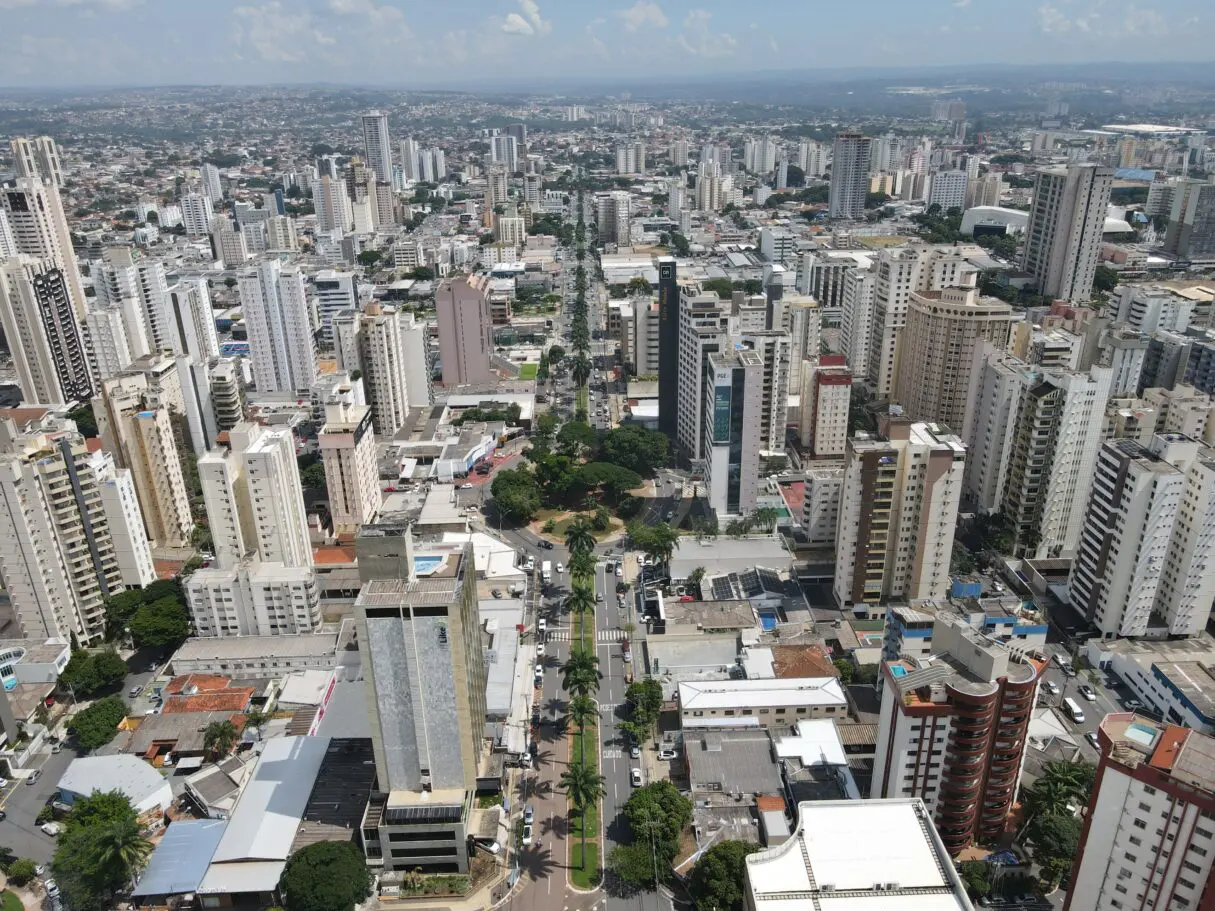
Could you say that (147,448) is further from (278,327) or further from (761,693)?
(761,693)

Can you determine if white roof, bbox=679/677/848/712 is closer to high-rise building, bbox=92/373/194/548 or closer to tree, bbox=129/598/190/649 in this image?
tree, bbox=129/598/190/649

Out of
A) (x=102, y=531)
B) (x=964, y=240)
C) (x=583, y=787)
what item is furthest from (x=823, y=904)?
(x=964, y=240)

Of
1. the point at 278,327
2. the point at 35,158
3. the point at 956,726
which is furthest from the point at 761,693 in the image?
the point at 35,158

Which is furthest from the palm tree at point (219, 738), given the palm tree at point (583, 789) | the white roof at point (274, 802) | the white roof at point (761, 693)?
the white roof at point (761, 693)

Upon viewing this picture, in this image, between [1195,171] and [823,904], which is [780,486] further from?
[1195,171]

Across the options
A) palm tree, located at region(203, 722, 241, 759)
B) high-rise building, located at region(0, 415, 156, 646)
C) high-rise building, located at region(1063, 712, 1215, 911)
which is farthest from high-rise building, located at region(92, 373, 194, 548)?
high-rise building, located at region(1063, 712, 1215, 911)

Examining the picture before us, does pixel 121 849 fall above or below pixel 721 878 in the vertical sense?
above

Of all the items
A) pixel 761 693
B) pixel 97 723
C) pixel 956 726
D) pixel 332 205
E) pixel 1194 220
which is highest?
pixel 332 205
